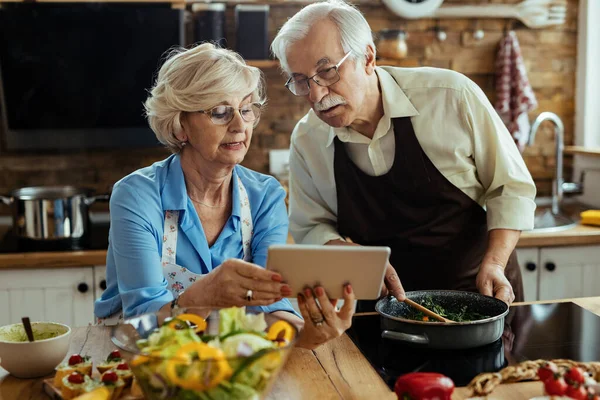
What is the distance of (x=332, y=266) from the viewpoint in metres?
1.32

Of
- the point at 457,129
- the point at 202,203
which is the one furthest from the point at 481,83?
the point at 202,203

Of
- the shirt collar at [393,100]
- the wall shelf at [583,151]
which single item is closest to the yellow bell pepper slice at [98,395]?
the shirt collar at [393,100]

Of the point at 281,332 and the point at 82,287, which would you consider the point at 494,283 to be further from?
the point at 82,287

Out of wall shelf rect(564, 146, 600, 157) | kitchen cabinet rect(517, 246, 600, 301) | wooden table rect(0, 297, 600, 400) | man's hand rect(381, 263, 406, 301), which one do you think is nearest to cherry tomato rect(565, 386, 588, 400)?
wooden table rect(0, 297, 600, 400)

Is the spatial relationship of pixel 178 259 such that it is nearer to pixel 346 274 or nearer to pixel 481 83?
pixel 346 274

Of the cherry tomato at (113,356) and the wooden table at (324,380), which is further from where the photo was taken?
the cherry tomato at (113,356)

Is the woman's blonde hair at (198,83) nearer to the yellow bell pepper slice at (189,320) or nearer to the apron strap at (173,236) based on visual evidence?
the apron strap at (173,236)

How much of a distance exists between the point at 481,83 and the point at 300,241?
176cm

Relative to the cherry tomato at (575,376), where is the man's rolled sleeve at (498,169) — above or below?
above

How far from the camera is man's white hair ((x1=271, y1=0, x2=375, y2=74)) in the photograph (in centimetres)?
195

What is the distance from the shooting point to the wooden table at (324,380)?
1.33m

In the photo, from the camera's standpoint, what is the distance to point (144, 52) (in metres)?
3.24

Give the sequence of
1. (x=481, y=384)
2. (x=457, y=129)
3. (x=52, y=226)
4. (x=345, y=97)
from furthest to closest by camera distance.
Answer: (x=52, y=226), (x=457, y=129), (x=345, y=97), (x=481, y=384)

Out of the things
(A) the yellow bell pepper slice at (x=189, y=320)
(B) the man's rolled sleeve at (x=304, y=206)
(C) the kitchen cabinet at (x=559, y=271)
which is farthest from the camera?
(C) the kitchen cabinet at (x=559, y=271)
